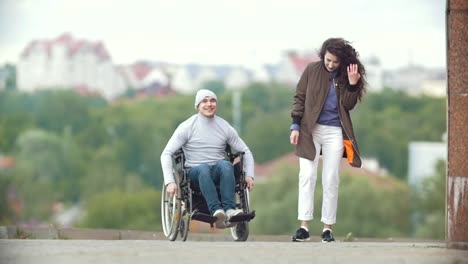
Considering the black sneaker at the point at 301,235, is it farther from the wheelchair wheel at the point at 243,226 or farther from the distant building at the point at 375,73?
the distant building at the point at 375,73

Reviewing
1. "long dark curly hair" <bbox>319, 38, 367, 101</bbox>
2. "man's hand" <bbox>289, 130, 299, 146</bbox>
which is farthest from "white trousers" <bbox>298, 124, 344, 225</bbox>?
"long dark curly hair" <bbox>319, 38, 367, 101</bbox>

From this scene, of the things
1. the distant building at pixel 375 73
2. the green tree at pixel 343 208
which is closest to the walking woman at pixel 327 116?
the green tree at pixel 343 208

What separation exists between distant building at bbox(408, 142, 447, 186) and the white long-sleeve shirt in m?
95.1

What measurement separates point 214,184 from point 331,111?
1017mm

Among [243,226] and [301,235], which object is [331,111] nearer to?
[301,235]

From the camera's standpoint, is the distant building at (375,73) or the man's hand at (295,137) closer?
the man's hand at (295,137)

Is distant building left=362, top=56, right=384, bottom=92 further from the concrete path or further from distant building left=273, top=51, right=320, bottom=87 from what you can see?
the concrete path

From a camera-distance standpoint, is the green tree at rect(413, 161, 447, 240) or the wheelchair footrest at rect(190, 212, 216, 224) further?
the green tree at rect(413, 161, 447, 240)

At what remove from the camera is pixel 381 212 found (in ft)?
328

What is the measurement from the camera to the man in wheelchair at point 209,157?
40.3 ft

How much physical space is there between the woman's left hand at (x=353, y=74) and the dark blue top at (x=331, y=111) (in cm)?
16

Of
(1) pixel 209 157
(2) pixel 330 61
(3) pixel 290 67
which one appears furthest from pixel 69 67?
(2) pixel 330 61

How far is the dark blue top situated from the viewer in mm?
12281

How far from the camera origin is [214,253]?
9766mm
